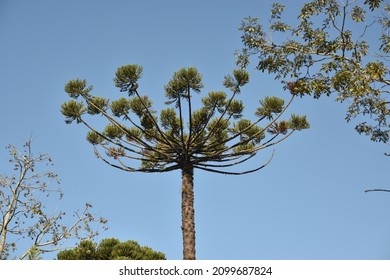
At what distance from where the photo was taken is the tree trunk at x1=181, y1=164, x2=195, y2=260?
38.8 ft

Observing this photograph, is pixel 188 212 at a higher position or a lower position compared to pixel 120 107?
lower

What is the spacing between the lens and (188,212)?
12.3 metres

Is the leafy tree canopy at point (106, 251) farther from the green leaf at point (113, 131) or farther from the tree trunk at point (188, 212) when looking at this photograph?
the green leaf at point (113, 131)

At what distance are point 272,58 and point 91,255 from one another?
742cm

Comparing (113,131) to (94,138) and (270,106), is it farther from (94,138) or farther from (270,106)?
(270,106)

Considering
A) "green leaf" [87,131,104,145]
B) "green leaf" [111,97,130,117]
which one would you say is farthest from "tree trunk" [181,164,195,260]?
"green leaf" [87,131,104,145]

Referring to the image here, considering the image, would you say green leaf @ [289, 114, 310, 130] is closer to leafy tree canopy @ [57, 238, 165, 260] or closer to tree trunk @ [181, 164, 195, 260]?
tree trunk @ [181, 164, 195, 260]

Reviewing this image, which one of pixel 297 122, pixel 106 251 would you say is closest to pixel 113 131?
pixel 106 251

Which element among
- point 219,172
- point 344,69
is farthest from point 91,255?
point 344,69

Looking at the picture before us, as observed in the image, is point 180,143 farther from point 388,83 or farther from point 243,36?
point 388,83

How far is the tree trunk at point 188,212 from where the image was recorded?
11.8 metres
